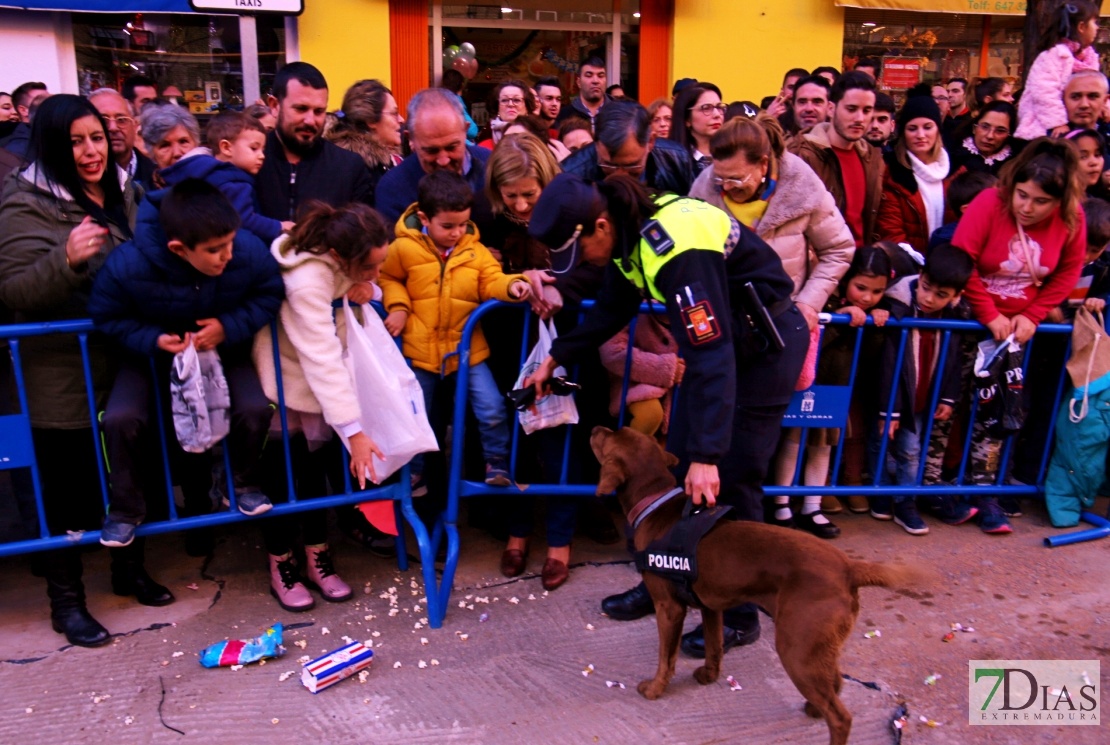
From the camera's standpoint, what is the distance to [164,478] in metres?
4.04

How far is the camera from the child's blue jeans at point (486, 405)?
164 inches

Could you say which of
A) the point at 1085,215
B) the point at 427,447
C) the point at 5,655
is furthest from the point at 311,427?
the point at 1085,215

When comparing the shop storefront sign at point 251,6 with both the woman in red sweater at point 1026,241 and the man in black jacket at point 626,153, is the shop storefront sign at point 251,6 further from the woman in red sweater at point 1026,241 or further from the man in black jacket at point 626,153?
the woman in red sweater at point 1026,241

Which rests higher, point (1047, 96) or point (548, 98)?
point (548, 98)

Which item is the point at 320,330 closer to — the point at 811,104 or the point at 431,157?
the point at 431,157

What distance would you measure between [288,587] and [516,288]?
1.66 m

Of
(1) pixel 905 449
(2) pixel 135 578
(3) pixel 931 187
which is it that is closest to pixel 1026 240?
(3) pixel 931 187

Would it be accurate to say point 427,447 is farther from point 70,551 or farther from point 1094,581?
point 1094,581

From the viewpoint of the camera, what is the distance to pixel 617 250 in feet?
10.5

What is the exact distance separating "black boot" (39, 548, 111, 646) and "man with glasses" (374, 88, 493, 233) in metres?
2.06

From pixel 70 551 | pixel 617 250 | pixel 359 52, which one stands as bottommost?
pixel 70 551

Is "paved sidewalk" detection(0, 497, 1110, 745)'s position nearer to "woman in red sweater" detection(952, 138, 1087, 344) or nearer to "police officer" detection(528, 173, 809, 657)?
Result: "police officer" detection(528, 173, 809, 657)

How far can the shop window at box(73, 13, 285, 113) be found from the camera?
1005 cm

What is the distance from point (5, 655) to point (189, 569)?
0.87 metres
